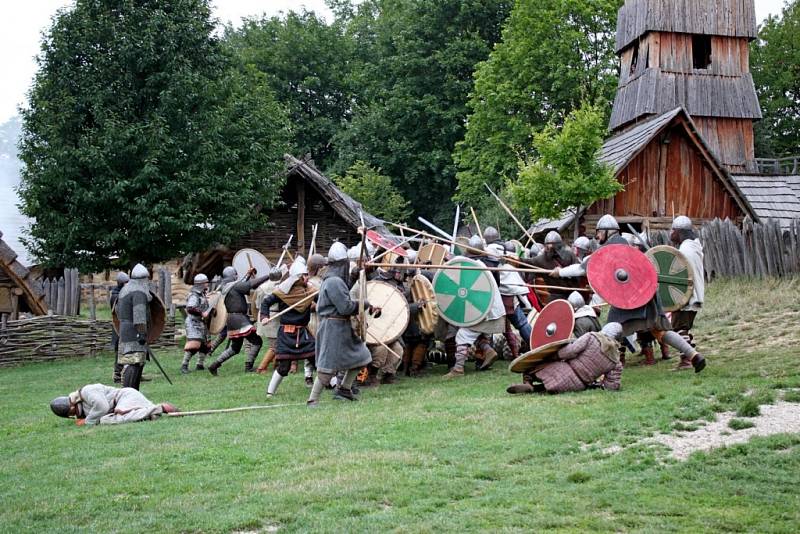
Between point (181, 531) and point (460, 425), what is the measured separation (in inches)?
122

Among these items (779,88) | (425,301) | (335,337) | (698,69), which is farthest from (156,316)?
(779,88)

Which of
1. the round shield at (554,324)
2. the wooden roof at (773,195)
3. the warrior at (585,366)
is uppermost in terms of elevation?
the wooden roof at (773,195)

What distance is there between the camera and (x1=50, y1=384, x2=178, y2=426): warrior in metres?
9.95

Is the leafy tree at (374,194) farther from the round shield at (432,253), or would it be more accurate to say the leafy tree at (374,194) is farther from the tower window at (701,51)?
the round shield at (432,253)

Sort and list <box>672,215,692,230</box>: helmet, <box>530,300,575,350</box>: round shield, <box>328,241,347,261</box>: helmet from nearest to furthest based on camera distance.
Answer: <box>530,300,575,350</box>: round shield → <box>328,241,347,261</box>: helmet → <box>672,215,692,230</box>: helmet

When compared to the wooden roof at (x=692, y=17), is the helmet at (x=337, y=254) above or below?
below

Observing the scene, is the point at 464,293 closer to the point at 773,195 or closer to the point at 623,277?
the point at 623,277

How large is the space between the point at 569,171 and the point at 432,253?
8.38 m

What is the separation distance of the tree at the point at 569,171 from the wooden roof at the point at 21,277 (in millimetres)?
10496

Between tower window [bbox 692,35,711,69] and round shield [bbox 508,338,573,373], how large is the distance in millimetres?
25462

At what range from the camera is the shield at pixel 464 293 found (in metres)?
11.9

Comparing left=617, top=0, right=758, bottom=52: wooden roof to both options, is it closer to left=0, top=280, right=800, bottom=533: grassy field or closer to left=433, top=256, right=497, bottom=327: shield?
left=433, top=256, right=497, bottom=327: shield

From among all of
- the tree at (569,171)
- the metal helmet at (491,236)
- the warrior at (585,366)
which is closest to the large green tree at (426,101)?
the tree at (569,171)

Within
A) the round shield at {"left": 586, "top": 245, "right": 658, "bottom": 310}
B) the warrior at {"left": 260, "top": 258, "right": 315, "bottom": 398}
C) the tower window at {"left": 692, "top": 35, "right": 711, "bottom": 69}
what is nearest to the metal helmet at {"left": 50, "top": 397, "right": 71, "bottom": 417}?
the warrior at {"left": 260, "top": 258, "right": 315, "bottom": 398}
